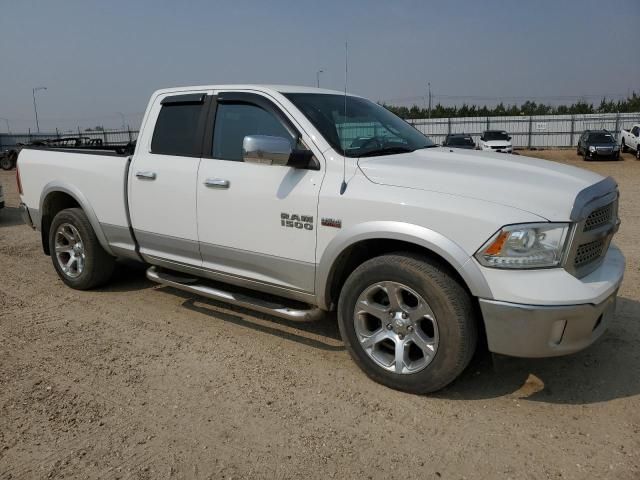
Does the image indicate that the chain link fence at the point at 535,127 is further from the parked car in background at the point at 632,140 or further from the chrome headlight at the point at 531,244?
the chrome headlight at the point at 531,244

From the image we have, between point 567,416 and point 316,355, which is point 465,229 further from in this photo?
point 316,355

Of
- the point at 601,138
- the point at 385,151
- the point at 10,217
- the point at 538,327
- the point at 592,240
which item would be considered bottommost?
the point at 10,217

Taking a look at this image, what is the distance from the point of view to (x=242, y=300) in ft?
13.3

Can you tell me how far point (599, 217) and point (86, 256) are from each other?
15.0 feet

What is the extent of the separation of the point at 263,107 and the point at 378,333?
1871 millimetres

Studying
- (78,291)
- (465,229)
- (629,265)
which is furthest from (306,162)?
(629,265)

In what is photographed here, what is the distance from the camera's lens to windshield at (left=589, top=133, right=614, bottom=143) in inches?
1062

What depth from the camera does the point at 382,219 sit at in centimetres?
323

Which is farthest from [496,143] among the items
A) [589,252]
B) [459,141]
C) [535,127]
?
[589,252]

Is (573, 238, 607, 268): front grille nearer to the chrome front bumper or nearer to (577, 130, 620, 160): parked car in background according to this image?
the chrome front bumper

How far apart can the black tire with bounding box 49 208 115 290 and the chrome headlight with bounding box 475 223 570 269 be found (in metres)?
3.96

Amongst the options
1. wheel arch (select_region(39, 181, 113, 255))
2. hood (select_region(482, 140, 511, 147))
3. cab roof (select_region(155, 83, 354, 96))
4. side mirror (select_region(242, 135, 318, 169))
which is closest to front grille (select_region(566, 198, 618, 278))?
side mirror (select_region(242, 135, 318, 169))

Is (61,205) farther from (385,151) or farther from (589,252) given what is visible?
(589,252)

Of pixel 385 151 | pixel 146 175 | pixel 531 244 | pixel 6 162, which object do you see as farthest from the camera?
pixel 6 162
